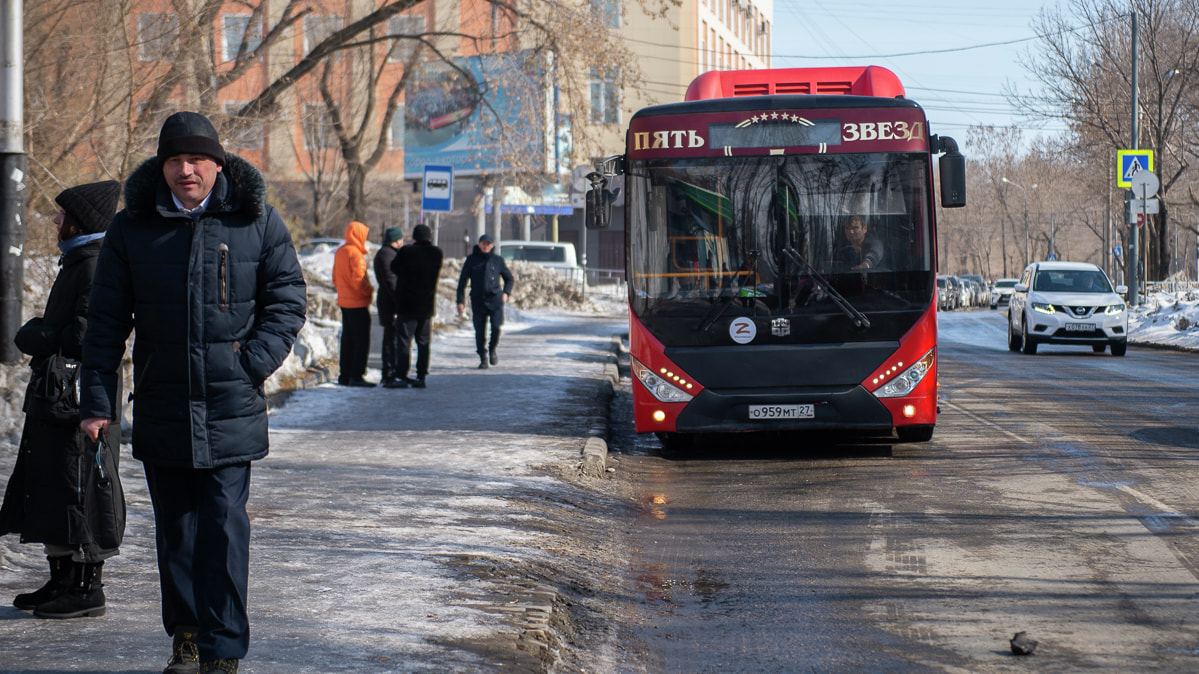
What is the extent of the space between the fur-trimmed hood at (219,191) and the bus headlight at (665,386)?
637 cm

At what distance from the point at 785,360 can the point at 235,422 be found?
6649mm

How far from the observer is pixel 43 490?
17.0ft

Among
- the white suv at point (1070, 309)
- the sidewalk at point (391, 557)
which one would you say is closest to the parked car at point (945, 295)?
the white suv at point (1070, 309)

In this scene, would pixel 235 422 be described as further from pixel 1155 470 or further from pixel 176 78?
pixel 176 78

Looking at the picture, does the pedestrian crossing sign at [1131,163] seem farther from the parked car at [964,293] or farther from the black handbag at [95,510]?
the parked car at [964,293]

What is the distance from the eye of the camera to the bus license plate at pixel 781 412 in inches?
404

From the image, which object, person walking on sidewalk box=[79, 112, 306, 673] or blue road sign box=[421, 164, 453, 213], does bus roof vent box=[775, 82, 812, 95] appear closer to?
person walking on sidewalk box=[79, 112, 306, 673]

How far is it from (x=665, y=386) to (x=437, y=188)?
36.1ft

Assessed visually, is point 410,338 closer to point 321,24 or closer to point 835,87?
point 835,87

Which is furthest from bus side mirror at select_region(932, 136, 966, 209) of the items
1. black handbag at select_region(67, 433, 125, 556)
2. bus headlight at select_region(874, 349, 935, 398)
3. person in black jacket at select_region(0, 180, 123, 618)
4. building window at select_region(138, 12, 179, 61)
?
building window at select_region(138, 12, 179, 61)

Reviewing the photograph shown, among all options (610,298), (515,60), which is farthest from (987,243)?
(515,60)

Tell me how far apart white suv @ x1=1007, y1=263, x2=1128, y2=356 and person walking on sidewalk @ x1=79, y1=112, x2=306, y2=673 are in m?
20.5

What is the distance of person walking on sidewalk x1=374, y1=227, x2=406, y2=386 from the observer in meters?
15.6

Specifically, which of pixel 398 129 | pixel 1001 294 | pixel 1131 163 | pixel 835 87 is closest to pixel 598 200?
pixel 835 87
